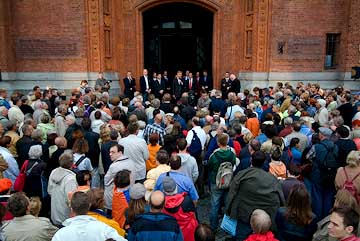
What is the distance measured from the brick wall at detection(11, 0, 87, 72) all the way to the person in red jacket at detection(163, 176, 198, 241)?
12.0 meters

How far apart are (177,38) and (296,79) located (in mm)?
6029

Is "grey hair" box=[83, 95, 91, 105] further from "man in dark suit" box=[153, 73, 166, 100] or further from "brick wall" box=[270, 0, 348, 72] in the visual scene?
"brick wall" box=[270, 0, 348, 72]

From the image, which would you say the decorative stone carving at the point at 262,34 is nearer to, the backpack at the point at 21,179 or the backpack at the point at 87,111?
the backpack at the point at 87,111

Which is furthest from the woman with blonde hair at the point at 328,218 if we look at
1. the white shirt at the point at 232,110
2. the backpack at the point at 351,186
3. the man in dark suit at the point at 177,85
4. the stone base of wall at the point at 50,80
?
the stone base of wall at the point at 50,80

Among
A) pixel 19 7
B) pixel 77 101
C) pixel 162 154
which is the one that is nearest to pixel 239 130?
pixel 162 154

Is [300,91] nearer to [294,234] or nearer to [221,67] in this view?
[221,67]

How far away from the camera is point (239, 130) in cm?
721

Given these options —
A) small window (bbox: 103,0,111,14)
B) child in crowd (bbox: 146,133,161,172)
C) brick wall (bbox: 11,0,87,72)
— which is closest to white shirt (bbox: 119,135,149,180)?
child in crowd (bbox: 146,133,161,172)

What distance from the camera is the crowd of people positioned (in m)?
3.78

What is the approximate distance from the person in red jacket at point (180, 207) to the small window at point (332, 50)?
14.3 m

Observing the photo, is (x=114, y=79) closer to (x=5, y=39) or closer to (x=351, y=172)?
(x=5, y=39)

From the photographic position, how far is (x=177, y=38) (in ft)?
61.3

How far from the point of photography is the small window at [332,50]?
16656mm

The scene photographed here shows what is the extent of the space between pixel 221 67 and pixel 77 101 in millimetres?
8778
